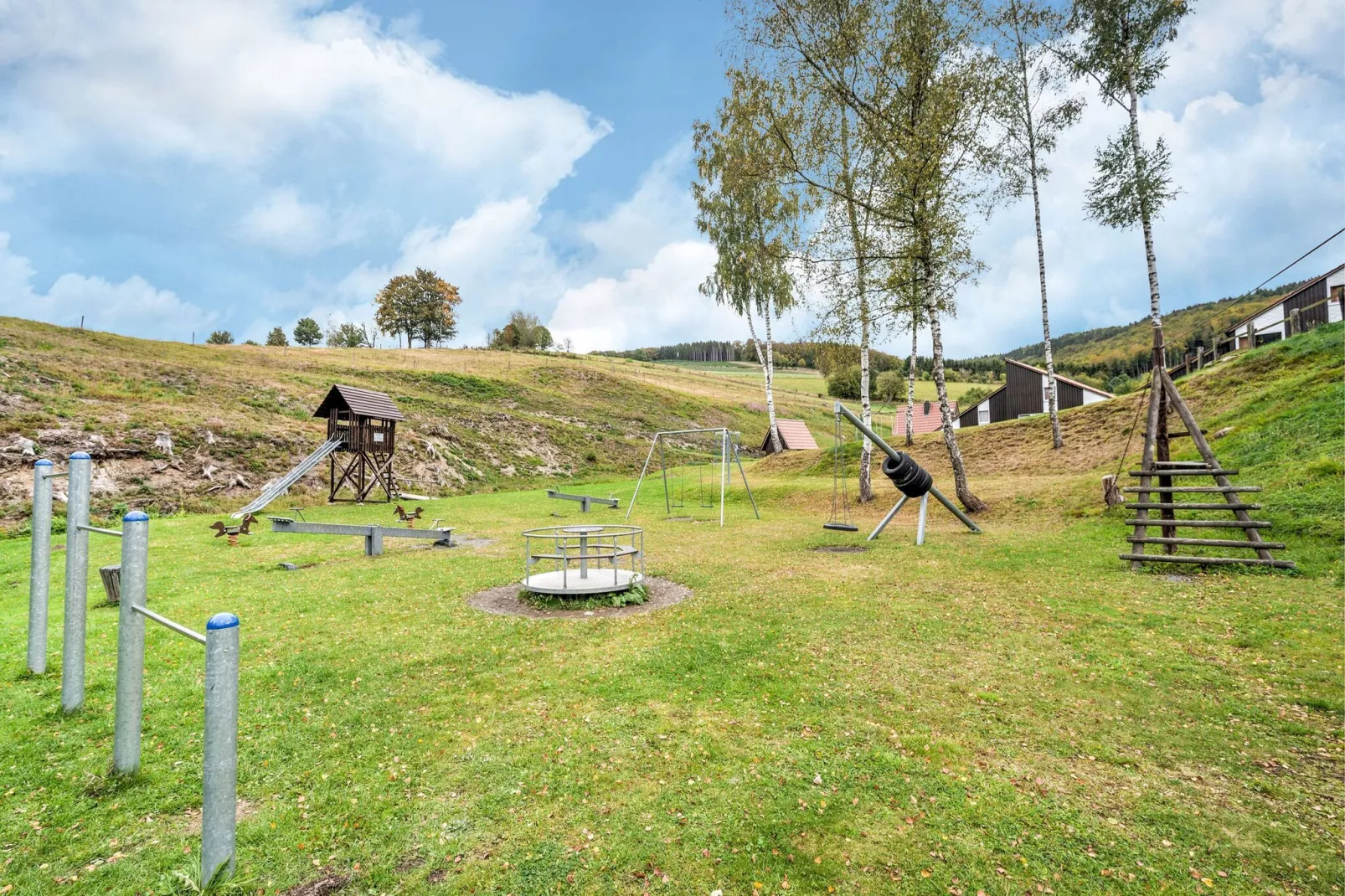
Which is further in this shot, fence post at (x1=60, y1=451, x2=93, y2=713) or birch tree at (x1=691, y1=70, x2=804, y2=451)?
birch tree at (x1=691, y1=70, x2=804, y2=451)

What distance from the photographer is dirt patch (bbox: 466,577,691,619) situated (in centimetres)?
872

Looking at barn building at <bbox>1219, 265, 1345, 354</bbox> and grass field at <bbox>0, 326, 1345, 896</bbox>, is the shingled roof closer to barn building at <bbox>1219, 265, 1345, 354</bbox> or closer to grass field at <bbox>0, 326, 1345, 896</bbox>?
grass field at <bbox>0, 326, 1345, 896</bbox>

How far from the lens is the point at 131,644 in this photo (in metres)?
3.91

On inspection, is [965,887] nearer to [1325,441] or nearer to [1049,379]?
[1325,441]

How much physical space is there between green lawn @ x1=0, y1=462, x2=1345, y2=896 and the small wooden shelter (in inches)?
728

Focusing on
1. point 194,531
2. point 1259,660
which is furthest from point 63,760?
point 194,531

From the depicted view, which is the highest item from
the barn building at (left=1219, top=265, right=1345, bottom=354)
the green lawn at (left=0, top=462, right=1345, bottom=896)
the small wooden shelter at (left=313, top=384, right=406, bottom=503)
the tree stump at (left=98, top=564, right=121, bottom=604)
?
the barn building at (left=1219, top=265, right=1345, bottom=354)

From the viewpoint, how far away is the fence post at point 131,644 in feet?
12.0

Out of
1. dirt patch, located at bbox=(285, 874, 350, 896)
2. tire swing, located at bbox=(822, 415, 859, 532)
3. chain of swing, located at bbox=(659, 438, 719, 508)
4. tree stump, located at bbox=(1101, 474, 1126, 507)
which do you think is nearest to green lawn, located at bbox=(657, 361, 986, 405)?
chain of swing, located at bbox=(659, 438, 719, 508)

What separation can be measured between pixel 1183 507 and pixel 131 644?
13.6 metres

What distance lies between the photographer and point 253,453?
2584 centimetres

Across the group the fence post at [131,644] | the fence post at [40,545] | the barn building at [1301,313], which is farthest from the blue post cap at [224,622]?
the barn building at [1301,313]

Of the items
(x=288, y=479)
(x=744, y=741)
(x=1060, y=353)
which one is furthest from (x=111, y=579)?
(x=1060, y=353)

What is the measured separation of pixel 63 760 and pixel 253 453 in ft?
82.9
